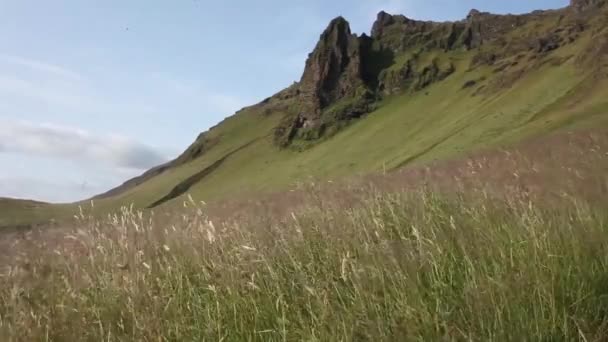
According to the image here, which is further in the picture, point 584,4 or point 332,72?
point 332,72

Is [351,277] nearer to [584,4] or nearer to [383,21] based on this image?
[584,4]

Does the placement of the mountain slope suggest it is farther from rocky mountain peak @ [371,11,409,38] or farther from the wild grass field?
the wild grass field

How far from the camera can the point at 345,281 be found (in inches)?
141

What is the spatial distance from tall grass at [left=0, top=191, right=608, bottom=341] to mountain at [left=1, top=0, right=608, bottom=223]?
1598 inches

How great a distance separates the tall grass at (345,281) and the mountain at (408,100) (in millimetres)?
40586

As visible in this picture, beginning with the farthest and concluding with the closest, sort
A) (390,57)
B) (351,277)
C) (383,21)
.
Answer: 1. (383,21)
2. (390,57)
3. (351,277)

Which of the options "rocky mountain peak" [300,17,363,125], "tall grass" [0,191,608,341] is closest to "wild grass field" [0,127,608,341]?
"tall grass" [0,191,608,341]

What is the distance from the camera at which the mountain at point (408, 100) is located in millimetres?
59594

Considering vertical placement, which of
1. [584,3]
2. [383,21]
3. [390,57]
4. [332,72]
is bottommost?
[584,3]

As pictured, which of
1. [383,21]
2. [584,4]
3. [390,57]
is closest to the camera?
[584,4]

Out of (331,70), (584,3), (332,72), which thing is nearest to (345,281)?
(584,3)

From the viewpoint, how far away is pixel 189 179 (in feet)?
457

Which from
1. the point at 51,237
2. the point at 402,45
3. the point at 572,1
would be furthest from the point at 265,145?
the point at 51,237

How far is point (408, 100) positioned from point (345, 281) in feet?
401
